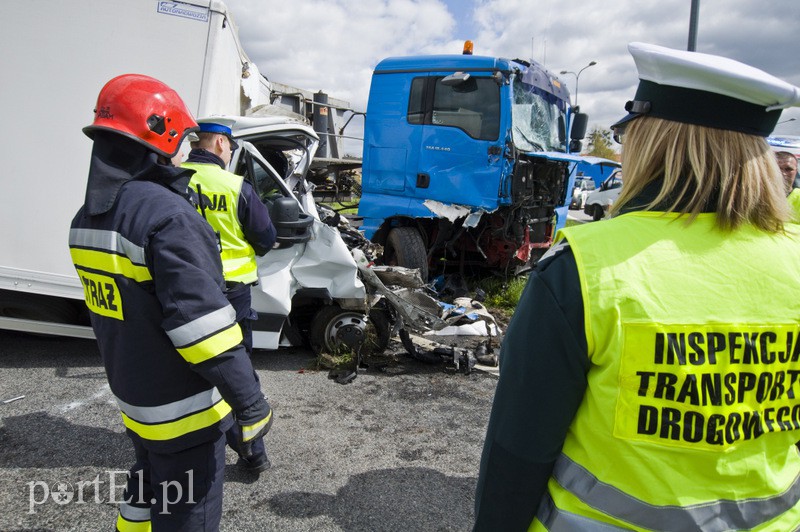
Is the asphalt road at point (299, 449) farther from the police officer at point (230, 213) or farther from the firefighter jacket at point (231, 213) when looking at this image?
the firefighter jacket at point (231, 213)

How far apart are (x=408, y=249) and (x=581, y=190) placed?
22.3 meters

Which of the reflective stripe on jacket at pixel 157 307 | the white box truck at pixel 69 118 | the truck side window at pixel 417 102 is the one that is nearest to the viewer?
the reflective stripe on jacket at pixel 157 307

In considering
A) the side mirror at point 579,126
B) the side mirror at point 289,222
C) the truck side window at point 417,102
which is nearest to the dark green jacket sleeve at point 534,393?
the side mirror at point 289,222

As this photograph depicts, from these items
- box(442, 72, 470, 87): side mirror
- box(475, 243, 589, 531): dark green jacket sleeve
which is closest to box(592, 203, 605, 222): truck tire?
box(442, 72, 470, 87): side mirror

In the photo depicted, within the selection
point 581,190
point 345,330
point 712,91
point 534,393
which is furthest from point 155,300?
point 581,190

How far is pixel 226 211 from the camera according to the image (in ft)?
9.89

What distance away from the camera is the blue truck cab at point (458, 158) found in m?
5.83

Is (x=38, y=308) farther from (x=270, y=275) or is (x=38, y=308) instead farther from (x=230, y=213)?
(x=230, y=213)

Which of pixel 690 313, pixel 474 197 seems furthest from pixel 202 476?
pixel 474 197

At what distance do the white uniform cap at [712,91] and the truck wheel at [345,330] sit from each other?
12.2ft

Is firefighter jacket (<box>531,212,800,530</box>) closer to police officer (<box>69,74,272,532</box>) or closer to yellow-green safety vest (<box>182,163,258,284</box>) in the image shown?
police officer (<box>69,74,272,532</box>)

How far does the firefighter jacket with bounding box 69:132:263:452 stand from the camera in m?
1.61

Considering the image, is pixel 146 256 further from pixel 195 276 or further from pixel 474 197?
pixel 474 197

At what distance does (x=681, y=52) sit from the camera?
1.02 m
